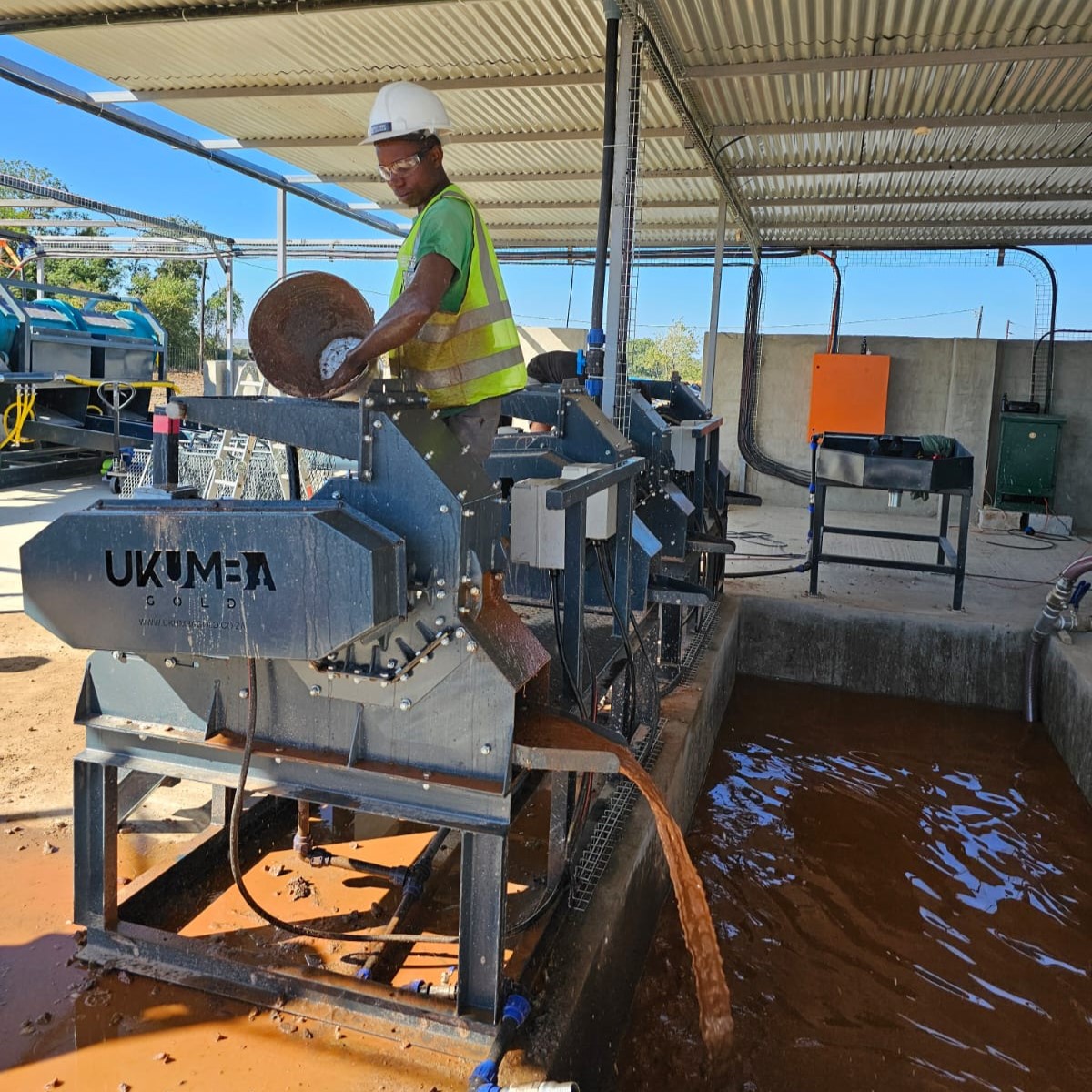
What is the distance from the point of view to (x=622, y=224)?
5285 millimetres

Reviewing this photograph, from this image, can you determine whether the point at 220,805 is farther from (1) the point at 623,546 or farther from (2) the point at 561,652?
(1) the point at 623,546

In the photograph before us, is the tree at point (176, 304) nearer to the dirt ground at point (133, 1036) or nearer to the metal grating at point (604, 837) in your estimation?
the metal grating at point (604, 837)

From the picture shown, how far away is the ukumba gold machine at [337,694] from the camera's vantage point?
2.06 m

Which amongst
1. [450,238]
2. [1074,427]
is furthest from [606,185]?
[1074,427]

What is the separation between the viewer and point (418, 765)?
7.41 feet

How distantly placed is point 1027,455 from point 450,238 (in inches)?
386

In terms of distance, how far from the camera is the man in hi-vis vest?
238 cm

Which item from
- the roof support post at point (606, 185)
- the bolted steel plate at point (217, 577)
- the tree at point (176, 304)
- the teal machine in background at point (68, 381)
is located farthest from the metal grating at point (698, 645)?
the tree at point (176, 304)

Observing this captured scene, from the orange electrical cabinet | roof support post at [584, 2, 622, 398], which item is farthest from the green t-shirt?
the orange electrical cabinet

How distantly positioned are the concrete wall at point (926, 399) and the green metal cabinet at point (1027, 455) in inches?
25.0

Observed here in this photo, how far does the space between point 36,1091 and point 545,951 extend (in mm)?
1185

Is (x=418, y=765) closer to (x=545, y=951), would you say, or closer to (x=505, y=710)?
(x=505, y=710)

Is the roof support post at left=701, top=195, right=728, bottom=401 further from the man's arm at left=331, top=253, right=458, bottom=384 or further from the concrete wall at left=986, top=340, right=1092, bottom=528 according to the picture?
the man's arm at left=331, top=253, right=458, bottom=384

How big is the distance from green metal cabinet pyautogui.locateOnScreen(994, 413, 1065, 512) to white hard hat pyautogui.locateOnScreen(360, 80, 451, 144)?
9658 mm
